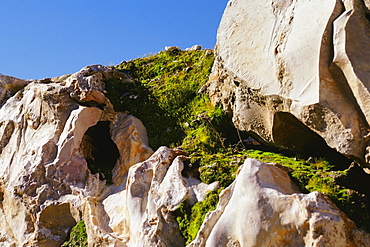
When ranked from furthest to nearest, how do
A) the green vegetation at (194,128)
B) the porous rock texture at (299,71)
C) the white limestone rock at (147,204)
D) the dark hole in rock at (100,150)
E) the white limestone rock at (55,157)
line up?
the dark hole in rock at (100,150) → the white limestone rock at (55,157) → the white limestone rock at (147,204) → the green vegetation at (194,128) → the porous rock texture at (299,71)

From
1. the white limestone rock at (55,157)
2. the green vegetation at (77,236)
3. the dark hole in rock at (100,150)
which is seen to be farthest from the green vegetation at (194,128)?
the green vegetation at (77,236)

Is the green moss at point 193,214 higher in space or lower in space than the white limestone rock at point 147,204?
lower

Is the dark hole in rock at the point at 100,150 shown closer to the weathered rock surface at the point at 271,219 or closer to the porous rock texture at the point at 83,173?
the porous rock texture at the point at 83,173

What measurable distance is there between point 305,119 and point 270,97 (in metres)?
1.02

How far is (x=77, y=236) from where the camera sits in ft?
35.3

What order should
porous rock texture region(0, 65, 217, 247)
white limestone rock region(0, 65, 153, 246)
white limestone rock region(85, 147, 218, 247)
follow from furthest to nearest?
white limestone rock region(0, 65, 153, 246) < porous rock texture region(0, 65, 217, 247) < white limestone rock region(85, 147, 218, 247)

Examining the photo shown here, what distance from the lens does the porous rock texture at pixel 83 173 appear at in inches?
362

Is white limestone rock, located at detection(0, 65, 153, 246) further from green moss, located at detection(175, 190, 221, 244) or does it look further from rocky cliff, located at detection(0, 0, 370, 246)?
green moss, located at detection(175, 190, 221, 244)

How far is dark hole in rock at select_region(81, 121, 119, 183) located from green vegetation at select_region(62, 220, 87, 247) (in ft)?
3.78

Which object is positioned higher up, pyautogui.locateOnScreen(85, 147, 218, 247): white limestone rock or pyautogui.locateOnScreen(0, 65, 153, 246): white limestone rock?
pyautogui.locateOnScreen(0, 65, 153, 246): white limestone rock

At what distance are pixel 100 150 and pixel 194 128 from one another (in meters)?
2.39

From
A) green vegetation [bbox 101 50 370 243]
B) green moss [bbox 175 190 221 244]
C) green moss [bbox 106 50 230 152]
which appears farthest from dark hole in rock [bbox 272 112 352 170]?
green moss [bbox 175 190 221 244]

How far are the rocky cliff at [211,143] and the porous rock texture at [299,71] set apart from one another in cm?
2

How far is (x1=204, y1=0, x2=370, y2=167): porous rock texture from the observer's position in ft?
26.2
